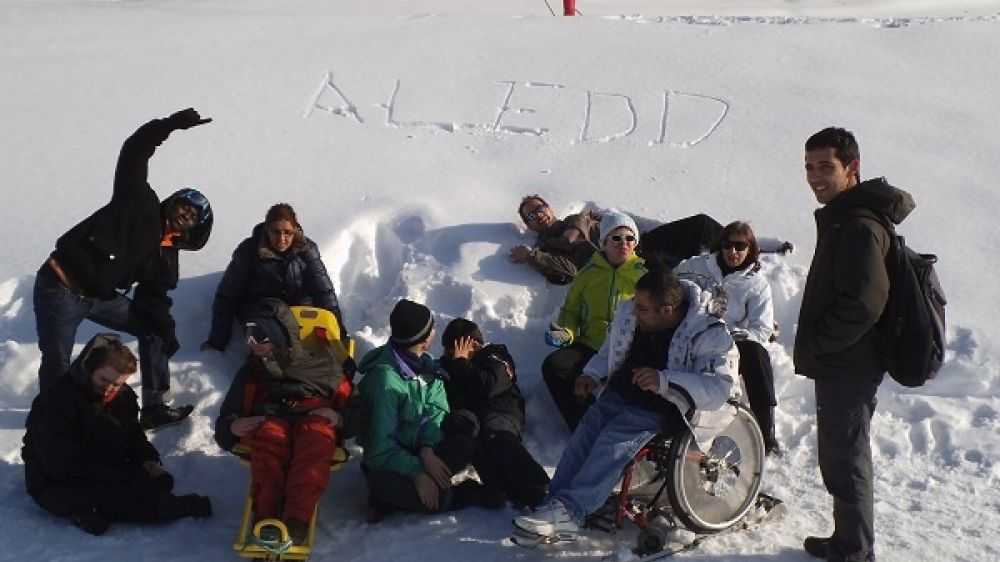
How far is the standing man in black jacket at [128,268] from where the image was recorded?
6113 millimetres

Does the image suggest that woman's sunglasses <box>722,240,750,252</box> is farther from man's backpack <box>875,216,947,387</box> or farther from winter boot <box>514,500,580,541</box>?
winter boot <box>514,500,580,541</box>

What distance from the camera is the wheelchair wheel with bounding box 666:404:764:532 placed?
5094 millimetres

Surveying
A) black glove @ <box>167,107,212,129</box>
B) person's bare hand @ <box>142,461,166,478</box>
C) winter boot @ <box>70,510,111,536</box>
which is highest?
black glove @ <box>167,107,212,129</box>

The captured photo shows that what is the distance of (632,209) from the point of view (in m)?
8.10

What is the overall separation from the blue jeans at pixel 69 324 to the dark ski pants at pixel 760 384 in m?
3.23

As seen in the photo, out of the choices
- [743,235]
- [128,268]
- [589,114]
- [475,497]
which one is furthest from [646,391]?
[589,114]

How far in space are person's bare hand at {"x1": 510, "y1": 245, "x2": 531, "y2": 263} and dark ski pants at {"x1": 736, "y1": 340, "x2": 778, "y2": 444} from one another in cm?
174

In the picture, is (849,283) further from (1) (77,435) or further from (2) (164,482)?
(1) (77,435)

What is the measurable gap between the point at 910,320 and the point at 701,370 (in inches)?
36.1

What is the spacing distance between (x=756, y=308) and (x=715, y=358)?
4.95 feet

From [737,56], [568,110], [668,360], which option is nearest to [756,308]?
[668,360]

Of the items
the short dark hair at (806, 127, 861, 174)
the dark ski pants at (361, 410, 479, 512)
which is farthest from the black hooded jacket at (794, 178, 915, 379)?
the dark ski pants at (361, 410, 479, 512)

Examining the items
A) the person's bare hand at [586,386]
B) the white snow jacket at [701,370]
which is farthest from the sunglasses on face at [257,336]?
the white snow jacket at [701,370]

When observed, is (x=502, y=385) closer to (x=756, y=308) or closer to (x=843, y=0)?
(x=756, y=308)
